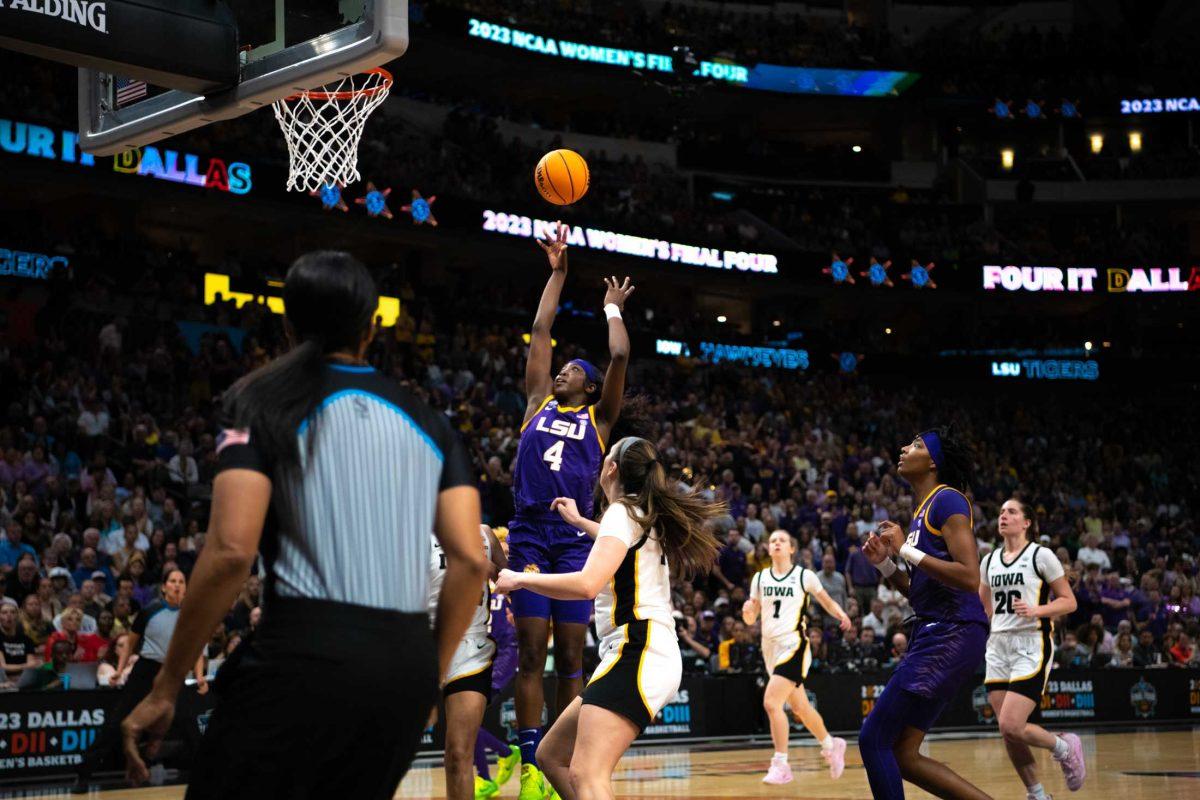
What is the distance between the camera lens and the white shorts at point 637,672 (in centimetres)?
606

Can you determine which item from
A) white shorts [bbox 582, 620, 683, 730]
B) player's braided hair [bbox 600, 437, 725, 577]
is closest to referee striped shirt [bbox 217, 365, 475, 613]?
white shorts [bbox 582, 620, 683, 730]

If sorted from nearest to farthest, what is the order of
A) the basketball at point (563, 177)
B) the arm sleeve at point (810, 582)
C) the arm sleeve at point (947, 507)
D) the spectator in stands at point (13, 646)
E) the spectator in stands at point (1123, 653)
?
the arm sleeve at point (947, 507) → the basketball at point (563, 177) → the spectator in stands at point (13, 646) → the arm sleeve at point (810, 582) → the spectator in stands at point (1123, 653)

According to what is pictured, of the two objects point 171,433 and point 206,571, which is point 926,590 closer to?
point 206,571

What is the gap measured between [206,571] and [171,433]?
1757cm

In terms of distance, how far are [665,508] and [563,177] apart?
4.09m

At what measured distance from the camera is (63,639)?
13.8 meters

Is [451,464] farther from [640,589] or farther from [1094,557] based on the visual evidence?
[1094,557]

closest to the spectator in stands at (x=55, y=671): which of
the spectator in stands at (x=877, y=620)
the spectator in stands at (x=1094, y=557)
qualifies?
the spectator in stands at (x=877, y=620)

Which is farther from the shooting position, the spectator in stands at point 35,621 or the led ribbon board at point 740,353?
the led ribbon board at point 740,353

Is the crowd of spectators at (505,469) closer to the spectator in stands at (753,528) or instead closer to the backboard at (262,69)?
the spectator in stands at (753,528)

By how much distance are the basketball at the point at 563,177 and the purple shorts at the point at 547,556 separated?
254cm

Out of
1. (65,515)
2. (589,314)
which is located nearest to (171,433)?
(65,515)

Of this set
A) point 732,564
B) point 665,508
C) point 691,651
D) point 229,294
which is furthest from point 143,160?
point 665,508

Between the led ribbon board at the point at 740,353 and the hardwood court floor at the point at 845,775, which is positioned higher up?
the led ribbon board at the point at 740,353
